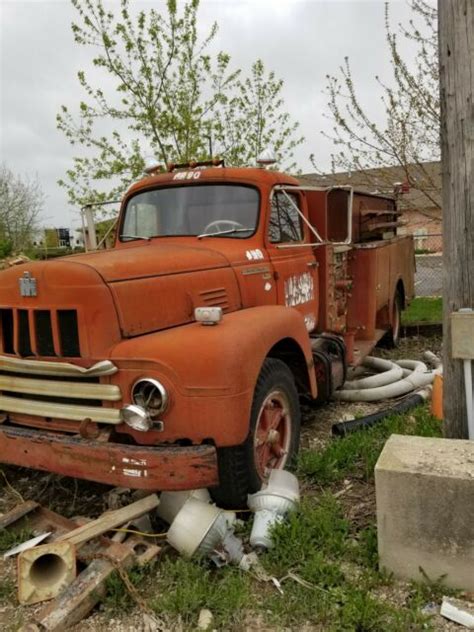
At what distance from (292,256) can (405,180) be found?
11.2 feet

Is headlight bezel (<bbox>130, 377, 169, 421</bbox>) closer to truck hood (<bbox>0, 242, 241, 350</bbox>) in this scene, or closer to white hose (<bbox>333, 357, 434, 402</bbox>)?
truck hood (<bbox>0, 242, 241, 350</bbox>)

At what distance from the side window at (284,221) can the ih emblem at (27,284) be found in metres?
2.04

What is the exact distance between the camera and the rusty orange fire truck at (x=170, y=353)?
9.45ft

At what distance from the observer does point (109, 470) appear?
2846mm

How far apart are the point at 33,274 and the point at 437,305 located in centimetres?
920

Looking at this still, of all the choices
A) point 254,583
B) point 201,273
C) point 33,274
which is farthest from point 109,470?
point 201,273

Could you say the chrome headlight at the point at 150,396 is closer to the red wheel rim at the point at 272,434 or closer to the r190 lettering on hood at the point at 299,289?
→ the red wheel rim at the point at 272,434

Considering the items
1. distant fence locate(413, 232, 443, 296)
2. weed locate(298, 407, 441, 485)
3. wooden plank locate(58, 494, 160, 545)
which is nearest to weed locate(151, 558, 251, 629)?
wooden plank locate(58, 494, 160, 545)

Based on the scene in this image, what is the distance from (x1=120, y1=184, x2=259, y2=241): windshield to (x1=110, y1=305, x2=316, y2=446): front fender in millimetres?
1539

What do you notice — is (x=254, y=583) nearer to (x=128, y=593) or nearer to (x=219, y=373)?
(x=128, y=593)

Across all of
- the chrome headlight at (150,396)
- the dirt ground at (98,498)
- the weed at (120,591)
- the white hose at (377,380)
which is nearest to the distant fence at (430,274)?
the white hose at (377,380)

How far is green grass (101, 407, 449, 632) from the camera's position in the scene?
246cm

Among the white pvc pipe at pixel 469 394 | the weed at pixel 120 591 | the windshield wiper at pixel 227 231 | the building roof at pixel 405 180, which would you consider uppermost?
the building roof at pixel 405 180

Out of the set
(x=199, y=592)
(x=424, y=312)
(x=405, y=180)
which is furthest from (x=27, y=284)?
(x=424, y=312)
